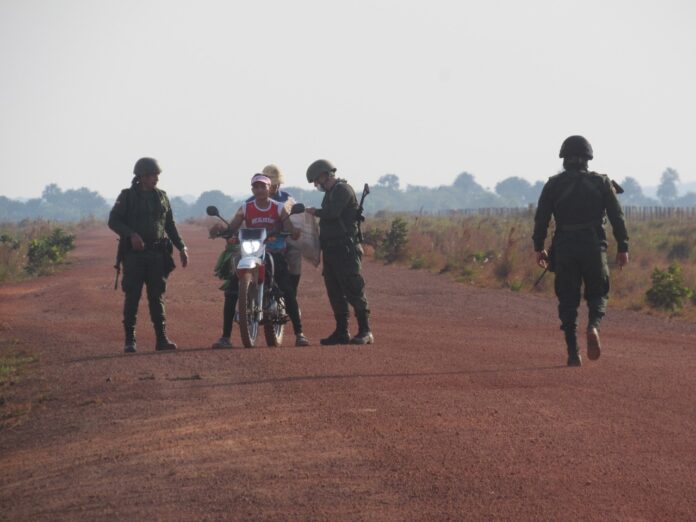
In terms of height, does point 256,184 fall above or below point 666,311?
above

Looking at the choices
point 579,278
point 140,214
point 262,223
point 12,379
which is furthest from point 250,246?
point 579,278

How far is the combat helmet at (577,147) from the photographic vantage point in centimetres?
1070

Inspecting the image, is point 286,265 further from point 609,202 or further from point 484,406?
point 484,406

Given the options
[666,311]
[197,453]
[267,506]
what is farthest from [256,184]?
[666,311]

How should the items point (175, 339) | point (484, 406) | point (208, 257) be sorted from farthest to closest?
point (208, 257) < point (175, 339) < point (484, 406)

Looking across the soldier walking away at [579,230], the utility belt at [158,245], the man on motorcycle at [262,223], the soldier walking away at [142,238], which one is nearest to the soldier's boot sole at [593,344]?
the soldier walking away at [579,230]

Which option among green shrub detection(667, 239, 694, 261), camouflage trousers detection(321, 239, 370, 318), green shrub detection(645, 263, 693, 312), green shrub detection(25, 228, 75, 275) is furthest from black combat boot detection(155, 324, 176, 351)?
green shrub detection(667, 239, 694, 261)

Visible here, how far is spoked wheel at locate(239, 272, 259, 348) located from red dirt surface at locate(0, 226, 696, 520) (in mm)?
167

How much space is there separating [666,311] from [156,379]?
11.1m

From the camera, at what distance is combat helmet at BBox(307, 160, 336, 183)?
39.7 feet

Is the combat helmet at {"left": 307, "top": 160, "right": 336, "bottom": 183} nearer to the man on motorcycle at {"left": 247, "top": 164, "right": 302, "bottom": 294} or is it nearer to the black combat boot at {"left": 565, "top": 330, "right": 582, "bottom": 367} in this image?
the man on motorcycle at {"left": 247, "top": 164, "right": 302, "bottom": 294}

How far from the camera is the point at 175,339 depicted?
14.0 m

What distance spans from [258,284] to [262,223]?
737mm

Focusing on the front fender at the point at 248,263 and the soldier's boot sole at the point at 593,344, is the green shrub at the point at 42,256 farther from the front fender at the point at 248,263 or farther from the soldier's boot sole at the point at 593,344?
the soldier's boot sole at the point at 593,344
